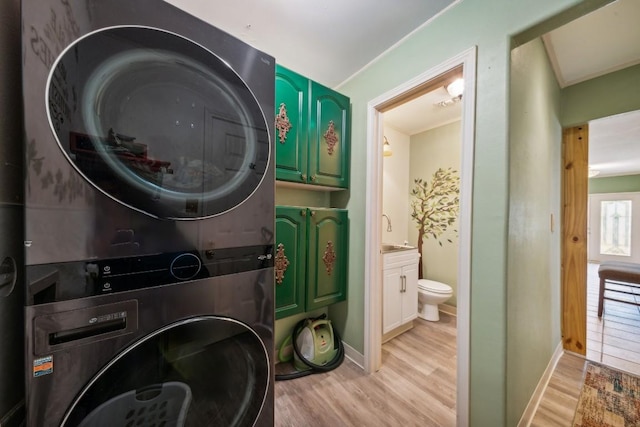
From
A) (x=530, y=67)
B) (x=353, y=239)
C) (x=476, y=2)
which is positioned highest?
(x=476, y=2)

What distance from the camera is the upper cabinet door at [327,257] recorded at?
5.29 ft

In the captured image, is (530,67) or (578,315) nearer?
(530,67)

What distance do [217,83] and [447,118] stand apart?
2.87m

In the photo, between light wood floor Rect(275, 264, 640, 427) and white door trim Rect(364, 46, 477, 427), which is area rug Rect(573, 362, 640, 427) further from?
white door trim Rect(364, 46, 477, 427)

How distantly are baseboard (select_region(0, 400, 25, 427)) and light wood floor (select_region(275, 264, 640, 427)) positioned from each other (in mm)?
1096

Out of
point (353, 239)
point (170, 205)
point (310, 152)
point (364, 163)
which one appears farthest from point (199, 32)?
point (353, 239)

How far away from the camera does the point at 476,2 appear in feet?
3.68

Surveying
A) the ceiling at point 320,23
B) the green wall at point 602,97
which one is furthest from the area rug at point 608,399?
the ceiling at point 320,23

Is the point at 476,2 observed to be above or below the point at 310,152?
above

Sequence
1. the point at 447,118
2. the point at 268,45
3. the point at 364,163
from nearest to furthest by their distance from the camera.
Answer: the point at 268,45 < the point at 364,163 < the point at 447,118

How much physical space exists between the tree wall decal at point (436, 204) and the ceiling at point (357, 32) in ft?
4.07

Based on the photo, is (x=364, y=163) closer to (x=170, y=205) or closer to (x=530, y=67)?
(x=530, y=67)

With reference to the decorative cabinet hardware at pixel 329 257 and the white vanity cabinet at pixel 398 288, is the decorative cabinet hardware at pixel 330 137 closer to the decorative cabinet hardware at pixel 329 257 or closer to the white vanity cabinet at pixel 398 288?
the decorative cabinet hardware at pixel 329 257

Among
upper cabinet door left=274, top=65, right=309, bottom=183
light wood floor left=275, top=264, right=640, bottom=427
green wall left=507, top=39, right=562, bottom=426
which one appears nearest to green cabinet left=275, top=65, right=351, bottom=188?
upper cabinet door left=274, top=65, right=309, bottom=183
